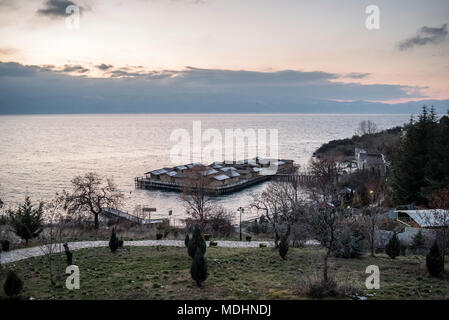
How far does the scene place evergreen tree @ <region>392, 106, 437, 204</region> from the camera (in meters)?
31.9

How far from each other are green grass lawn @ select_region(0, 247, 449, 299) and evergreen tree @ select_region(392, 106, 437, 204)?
56.3 ft

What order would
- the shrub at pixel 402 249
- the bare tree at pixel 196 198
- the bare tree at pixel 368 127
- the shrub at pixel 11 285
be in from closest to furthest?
the shrub at pixel 11 285, the shrub at pixel 402 249, the bare tree at pixel 196 198, the bare tree at pixel 368 127

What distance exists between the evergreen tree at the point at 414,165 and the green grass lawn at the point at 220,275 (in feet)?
56.3

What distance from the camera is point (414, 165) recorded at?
32.1m

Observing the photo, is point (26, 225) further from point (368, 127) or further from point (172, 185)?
point (368, 127)

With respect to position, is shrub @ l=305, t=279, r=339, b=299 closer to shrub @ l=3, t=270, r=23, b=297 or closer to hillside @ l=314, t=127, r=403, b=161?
shrub @ l=3, t=270, r=23, b=297

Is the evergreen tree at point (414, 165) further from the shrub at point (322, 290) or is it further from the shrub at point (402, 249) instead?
the shrub at point (322, 290)

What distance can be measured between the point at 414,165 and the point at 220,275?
2644 cm

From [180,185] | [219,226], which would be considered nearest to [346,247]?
[219,226]

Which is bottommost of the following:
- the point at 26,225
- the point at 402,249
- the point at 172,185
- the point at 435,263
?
the point at 402,249

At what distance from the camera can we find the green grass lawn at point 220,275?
11.5 meters

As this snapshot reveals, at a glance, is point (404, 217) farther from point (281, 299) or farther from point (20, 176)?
point (20, 176)

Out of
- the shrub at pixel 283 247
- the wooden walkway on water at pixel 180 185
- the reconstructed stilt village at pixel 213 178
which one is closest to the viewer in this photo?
the shrub at pixel 283 247

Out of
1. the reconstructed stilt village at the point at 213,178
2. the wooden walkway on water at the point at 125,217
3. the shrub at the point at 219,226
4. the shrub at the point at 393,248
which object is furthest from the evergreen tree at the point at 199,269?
the reconstructed stilt village at the point at 213,178
